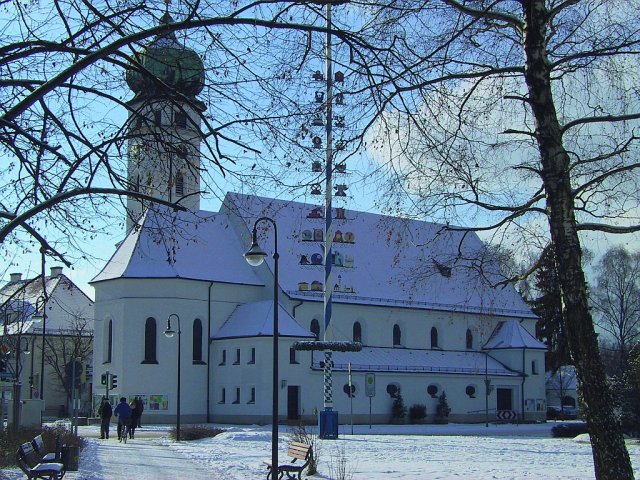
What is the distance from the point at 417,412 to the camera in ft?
195

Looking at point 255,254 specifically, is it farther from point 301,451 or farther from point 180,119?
point 180,119

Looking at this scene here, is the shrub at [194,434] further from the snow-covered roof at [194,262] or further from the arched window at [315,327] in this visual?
the arched window at [315,327]

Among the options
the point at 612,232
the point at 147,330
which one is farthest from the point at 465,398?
the point at 612,232

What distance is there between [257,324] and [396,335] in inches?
515

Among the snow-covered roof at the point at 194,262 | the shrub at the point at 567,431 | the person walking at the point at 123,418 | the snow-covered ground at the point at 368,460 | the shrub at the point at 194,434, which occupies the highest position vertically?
the snow-covered roof at the point at 194,262

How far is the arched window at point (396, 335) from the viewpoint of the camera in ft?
208

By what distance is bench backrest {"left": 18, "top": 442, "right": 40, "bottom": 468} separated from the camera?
16.5m

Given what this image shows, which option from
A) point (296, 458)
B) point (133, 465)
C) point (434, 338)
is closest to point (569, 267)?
point (296, 458)

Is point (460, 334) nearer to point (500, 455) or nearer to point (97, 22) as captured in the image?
point (500, 455)

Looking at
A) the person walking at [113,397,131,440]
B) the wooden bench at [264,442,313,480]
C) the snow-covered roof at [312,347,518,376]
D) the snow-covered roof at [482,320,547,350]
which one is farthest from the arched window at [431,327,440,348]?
the wooden bench at [264,442,313,480]

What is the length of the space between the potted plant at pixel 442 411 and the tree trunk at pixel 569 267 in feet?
165

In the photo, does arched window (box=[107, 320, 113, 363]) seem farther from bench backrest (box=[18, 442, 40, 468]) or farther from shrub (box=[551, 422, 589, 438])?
bench backrest (box=[18, 442, 40, 468])

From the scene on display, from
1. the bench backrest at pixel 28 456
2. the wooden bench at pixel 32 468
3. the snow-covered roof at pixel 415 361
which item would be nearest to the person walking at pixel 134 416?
the snow-covered roof at pixel 415 361

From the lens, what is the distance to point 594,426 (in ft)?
37.6
